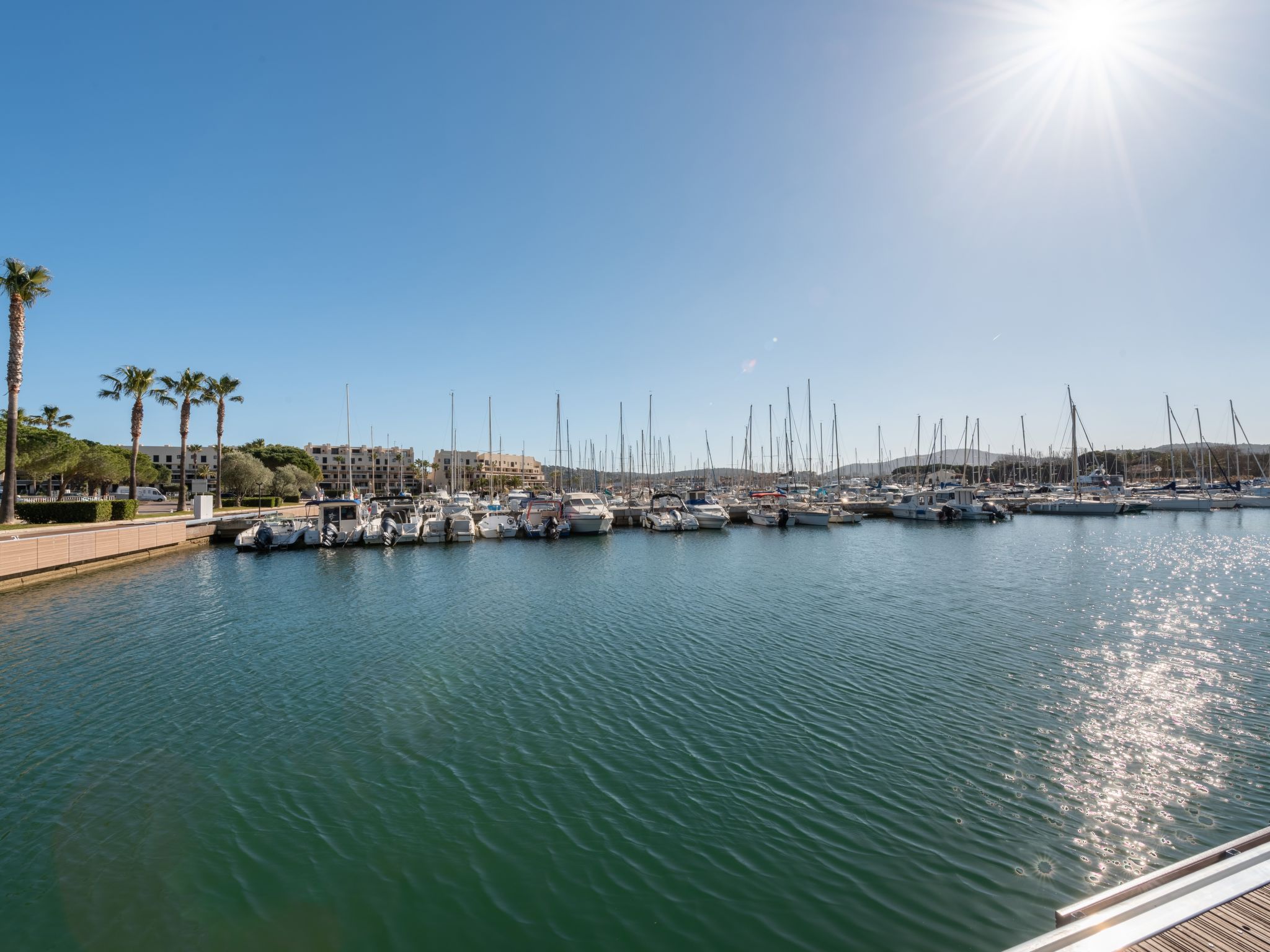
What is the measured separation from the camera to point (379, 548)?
3831 centimetres

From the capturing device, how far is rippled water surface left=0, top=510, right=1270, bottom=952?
604 cm

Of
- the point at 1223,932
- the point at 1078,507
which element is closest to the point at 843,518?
the point at 1078,507

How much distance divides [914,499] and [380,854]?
64.2 metres

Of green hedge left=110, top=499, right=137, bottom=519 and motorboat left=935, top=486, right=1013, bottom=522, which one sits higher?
green hedge left=110, top=499, right=137, bottom=519

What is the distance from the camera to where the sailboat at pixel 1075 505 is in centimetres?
6269

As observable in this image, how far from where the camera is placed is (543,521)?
1778 inches

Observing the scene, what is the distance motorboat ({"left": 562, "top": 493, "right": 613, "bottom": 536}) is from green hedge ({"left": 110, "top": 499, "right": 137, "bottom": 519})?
101 feet

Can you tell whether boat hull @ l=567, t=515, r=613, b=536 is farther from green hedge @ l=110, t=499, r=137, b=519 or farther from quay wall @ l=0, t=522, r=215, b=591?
green hedge @ l=110, t=499, r=137, b=519

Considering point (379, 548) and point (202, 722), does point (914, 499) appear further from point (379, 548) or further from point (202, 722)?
point (202, 722)

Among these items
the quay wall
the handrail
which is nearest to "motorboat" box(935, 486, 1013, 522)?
the handrail

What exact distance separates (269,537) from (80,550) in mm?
9541

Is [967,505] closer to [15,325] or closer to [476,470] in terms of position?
[15,325]

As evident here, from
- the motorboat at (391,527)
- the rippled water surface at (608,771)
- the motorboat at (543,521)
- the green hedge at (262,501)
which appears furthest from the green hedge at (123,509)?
the motorboat at (543,521)

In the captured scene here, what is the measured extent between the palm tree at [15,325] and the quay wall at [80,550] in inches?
313
